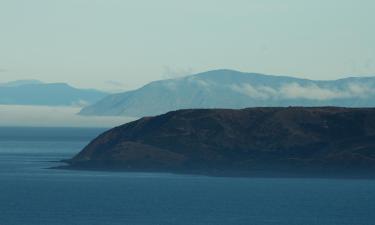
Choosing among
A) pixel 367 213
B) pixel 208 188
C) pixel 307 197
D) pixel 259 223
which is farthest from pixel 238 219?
pixel 208 188

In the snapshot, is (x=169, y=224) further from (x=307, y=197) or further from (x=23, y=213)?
(x=307, y=197)

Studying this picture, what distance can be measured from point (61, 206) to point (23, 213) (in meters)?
10.8

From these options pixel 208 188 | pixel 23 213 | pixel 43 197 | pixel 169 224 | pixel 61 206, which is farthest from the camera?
pixel 208 188

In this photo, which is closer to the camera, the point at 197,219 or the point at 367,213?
the point at 197,219

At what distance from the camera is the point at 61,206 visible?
160m

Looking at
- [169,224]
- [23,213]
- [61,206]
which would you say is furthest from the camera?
[61,206]

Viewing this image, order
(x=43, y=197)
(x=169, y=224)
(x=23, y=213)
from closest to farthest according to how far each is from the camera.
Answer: (x=169, y=224) → (x=23, y=213) → (x=43, y=197)

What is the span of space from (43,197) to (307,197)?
40.1m

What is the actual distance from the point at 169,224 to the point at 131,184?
6122cm

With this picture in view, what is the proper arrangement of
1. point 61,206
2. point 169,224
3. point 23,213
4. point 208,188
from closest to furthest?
1. point 169,224
2. point 23,213
3. point 61,206
4. point 208,188

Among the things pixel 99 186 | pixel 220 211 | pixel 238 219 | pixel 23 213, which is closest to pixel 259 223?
pixel 238 219

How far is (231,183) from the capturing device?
19988 centimetres

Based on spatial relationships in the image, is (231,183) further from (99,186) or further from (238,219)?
(238,219)

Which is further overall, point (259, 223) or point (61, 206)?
point (61, 206)
